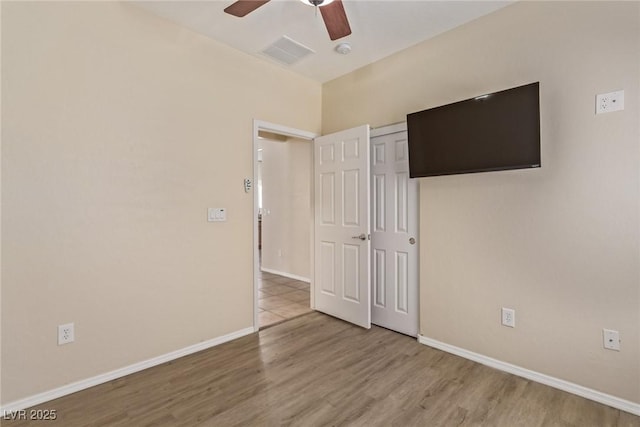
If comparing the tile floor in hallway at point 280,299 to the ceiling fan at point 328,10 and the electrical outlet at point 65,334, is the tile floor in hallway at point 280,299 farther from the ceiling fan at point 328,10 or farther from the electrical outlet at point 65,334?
the ceiling fan at point 328,10

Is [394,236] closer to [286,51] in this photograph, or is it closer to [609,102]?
[609,102]

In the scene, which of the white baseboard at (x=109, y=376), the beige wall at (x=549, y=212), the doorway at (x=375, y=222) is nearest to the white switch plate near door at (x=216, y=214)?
the doorway at (x=375, y=222)

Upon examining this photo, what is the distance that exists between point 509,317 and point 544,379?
1.44 feet

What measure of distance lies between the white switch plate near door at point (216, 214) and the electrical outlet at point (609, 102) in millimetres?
2908

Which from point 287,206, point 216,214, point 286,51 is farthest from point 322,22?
point 287,206

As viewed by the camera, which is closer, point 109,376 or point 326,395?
point 326,395

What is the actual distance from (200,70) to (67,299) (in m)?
2.07

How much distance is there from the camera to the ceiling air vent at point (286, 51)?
9.17ft

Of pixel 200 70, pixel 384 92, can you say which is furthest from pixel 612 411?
pixel 200 70

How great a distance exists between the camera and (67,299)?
81.7 inches

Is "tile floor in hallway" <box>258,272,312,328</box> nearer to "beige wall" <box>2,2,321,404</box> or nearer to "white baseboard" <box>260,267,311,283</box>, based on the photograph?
"white baseboard" <box>260,267,311,283</box>

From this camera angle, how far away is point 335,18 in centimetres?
196

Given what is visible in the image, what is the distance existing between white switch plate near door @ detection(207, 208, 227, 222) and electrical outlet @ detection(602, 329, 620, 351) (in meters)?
2.96

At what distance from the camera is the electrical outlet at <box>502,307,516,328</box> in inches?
89.9
